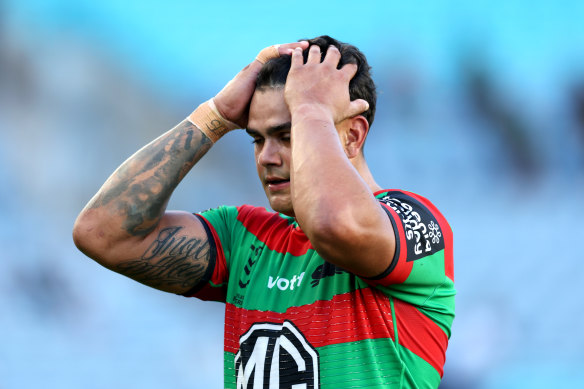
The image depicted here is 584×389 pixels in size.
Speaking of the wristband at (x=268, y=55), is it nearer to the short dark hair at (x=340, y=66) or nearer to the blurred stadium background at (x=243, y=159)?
the short dark hair at (x=340, y=66)

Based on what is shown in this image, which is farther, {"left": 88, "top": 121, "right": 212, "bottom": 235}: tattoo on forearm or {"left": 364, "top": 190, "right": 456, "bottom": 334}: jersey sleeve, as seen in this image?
{"left": 88, "top": 121, "right": 212, "bottom": 235}: tattoo on forearm

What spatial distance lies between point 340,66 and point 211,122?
1.74ft

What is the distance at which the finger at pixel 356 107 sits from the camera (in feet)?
7.44

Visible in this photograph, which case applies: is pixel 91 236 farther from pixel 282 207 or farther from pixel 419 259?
pixel 419 259

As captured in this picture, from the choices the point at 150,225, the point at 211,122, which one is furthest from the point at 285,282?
the point at 211,122

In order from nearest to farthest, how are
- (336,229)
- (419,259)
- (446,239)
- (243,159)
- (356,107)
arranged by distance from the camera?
(336,229) → (419,259) → (446,239) → (356,107) → (243,159)

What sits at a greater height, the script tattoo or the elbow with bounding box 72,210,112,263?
the elbow with bounding box 72,210,112,263

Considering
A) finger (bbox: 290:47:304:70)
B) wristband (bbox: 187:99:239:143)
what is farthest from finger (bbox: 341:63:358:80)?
wristband (bbox: 187:99:239:143)

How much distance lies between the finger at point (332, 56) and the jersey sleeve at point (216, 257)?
0.74m

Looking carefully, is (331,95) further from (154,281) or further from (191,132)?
(154,281)

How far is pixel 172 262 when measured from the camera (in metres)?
2.53

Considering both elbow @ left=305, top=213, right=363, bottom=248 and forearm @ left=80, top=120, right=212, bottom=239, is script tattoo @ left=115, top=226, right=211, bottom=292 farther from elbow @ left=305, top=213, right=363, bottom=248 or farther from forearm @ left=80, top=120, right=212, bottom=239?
elbow @ left=305, top=213, right=363, bottom=248

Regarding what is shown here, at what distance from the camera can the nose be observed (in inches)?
92.3

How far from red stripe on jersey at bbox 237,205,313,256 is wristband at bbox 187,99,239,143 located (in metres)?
0.32
